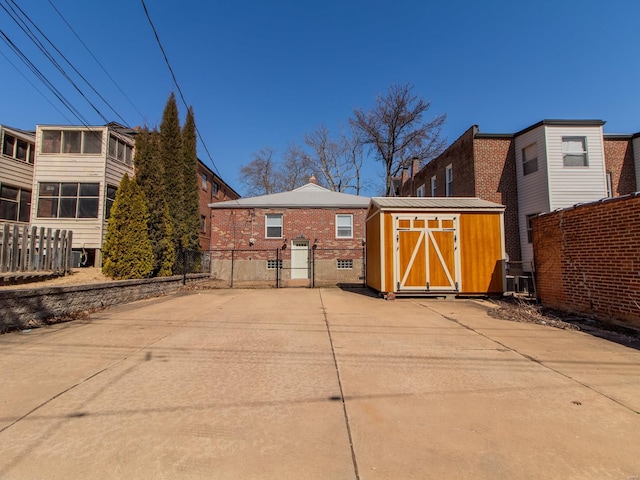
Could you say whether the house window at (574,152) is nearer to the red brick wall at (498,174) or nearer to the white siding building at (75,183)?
the red brick wall at (498,174)

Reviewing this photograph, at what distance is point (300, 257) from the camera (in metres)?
18.6

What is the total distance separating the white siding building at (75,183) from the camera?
15906 mm

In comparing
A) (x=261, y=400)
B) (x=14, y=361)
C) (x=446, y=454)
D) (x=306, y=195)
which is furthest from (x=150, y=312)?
(x=306, y=195)

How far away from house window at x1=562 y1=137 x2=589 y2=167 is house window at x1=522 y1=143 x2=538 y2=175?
3.04 feet

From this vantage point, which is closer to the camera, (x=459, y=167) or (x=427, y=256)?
(x=427, y=256)

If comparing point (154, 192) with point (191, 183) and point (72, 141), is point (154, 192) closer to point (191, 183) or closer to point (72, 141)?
point (191, 183)

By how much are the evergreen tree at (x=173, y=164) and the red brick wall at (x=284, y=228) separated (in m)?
3.76

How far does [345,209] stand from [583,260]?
1289 centimetres

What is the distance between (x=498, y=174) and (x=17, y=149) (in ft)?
75.1

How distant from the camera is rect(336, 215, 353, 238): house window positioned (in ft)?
61.2

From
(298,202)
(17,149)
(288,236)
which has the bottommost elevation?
(288,236)

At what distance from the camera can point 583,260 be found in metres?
6.55

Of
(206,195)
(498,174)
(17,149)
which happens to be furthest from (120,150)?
(498,174)

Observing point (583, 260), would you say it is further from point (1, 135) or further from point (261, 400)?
point (1, 135)
